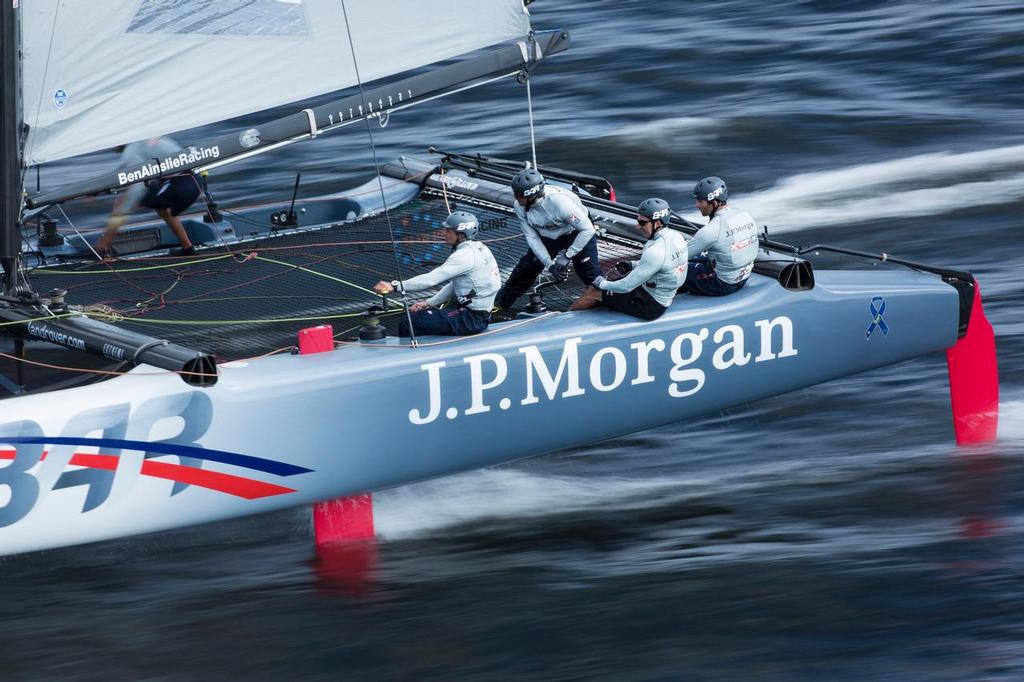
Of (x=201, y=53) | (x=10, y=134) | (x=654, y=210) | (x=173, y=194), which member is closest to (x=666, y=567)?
(x=654, y=210)

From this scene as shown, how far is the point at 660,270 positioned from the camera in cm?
670

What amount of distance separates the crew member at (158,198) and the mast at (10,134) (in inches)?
65.0

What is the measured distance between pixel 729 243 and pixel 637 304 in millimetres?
590

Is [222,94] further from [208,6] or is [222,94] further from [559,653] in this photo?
[559,653]

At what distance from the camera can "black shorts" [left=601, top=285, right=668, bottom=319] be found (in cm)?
676

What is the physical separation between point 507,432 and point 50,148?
2352mm

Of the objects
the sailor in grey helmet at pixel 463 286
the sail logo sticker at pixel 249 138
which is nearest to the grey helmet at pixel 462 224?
the sailor in grey helmet at pixel 463 286

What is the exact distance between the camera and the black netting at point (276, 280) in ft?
22.4

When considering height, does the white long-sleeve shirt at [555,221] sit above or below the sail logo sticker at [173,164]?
below

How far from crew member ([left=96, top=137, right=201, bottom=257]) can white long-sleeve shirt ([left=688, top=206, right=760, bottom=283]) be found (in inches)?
112

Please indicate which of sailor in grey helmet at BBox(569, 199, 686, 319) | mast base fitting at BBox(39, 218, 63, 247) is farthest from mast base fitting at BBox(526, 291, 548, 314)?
mast base fitting at BBox(39, 218, 63, 247)

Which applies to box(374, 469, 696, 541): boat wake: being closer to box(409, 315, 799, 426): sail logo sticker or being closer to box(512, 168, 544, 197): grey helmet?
box(409, 315, 799, 426): sail logo sticker

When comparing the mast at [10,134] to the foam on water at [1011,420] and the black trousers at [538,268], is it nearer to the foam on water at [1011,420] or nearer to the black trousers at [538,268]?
the black trousers at [538,268]

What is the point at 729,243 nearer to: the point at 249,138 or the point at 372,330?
the point at 372,330
